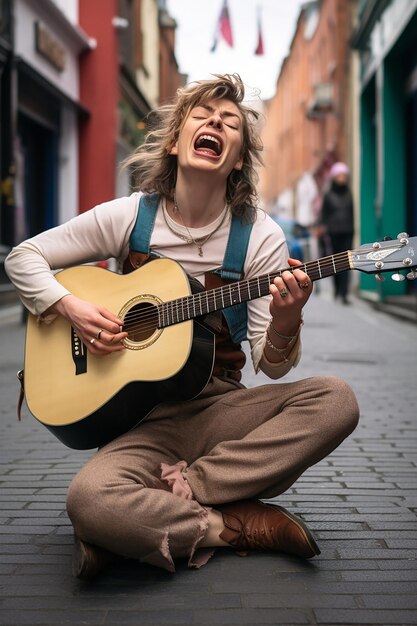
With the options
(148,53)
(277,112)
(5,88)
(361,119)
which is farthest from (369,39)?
(277,112)

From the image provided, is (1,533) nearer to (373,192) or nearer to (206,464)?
(206,464)

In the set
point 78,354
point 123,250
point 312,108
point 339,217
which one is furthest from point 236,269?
point 312,108

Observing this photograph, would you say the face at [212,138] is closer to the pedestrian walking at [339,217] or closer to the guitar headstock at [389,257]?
the guitar headstock at [389,257]

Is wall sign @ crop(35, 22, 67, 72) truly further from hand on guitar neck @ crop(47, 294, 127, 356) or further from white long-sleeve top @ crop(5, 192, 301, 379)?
hand on guitar neck @ crop(47, 294, 127, 356)

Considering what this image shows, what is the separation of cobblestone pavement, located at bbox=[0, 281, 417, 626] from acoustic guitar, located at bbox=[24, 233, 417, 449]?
447mm

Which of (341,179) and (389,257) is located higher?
(341,179)

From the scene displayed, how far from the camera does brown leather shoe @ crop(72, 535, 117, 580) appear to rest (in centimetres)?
293

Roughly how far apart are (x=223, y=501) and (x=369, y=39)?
1664 centimetres

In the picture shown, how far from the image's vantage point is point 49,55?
15227 mm

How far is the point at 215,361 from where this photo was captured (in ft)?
11.6

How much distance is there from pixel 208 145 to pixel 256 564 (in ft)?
4.57

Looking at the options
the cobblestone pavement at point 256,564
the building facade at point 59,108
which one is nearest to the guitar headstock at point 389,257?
the cobblestone pavement at point 256,564

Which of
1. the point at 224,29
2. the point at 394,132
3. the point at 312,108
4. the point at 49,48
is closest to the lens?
the point at 49,48

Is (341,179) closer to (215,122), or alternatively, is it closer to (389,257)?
(215,122)
